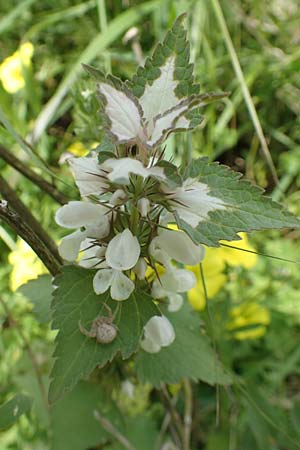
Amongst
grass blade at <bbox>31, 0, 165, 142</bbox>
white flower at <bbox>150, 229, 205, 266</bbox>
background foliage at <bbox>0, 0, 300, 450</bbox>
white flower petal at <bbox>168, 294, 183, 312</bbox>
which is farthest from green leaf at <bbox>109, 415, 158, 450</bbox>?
grass blade at <bbox>31, 0, 165, 142</bbox>

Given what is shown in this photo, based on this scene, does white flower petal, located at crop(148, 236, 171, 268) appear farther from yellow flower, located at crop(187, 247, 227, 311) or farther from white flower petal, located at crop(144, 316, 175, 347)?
yellow flower, located at crop(187, 247, 227, 311)

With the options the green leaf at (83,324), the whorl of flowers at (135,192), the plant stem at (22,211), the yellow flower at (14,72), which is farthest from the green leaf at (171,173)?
the yellow flower at (14,72)

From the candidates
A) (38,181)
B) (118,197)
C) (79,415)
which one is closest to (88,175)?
(118,197)

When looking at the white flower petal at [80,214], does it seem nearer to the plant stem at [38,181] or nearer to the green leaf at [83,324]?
the green leaf at [83,324]

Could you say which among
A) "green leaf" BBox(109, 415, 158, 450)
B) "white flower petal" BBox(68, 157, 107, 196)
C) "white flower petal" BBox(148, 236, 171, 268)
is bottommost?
"green leaf" BBox(109, 415, 158, 450)

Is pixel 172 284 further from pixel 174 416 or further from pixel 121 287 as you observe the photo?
pixel 174 416

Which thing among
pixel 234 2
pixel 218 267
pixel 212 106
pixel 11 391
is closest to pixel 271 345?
pixel 218 267

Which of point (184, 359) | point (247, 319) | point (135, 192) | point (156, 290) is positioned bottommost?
point (247, 319)

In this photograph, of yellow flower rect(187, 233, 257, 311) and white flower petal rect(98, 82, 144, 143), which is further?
yellow flower rect(187, 233, 257, 311)
